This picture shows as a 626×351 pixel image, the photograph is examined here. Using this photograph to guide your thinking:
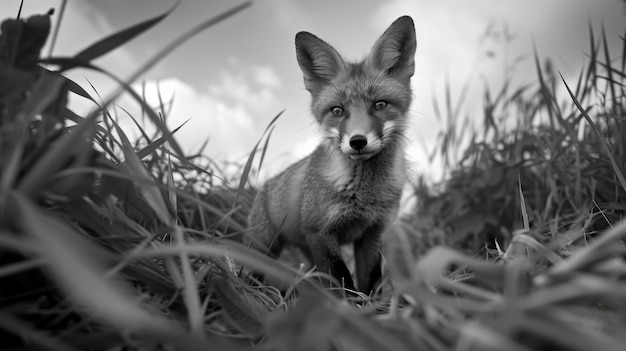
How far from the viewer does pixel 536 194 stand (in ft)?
10.8

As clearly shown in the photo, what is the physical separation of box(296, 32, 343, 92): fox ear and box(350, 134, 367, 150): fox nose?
798mm

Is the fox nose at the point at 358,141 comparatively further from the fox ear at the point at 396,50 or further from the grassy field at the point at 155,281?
the grassy field at the point at 155,281

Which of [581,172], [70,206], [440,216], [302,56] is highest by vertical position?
[302,56]

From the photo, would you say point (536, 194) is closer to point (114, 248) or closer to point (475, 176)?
point (475, 176)

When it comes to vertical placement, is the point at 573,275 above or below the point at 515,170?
below

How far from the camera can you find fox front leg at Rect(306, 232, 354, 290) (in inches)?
99.0

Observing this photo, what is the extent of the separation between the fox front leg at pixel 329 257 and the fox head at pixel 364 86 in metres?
0.58

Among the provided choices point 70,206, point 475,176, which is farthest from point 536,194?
point 70,206

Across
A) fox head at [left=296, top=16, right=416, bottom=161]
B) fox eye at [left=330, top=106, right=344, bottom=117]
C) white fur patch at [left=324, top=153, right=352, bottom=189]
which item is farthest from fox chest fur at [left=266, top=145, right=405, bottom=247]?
fox eye at [left=330, top=106, right=344, bottom=117]

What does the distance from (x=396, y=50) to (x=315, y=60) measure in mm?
558

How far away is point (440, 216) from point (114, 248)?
3.51 m

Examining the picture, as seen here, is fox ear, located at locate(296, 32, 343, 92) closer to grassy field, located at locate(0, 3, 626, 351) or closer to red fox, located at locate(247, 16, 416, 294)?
red fox, located at locate(247, 16, 416, 294)

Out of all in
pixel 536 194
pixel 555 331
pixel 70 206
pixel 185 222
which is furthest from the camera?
pixel 536 194

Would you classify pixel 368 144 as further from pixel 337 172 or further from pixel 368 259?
pixel 368 259
